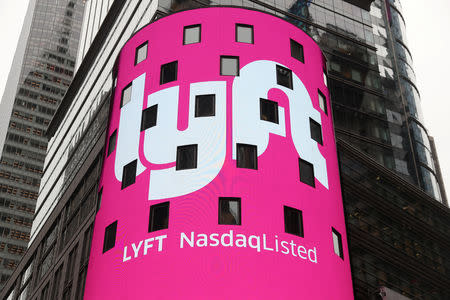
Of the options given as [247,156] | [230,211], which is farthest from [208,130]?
[230,211]

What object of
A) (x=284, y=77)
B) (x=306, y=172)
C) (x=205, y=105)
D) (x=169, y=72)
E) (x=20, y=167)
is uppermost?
(x=20, y=167)

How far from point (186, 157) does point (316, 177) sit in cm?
789

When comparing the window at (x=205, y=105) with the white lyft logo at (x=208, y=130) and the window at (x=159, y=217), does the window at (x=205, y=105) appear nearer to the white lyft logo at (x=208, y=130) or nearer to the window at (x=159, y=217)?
the white lyft logo at (x=208, y=130)

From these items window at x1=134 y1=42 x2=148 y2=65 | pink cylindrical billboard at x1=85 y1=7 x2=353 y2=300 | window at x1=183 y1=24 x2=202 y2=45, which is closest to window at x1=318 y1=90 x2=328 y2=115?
pink cylindrical billboard at x1=85 y1=7 x2=353 y2=300

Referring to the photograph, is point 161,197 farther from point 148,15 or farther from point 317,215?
point 148,15

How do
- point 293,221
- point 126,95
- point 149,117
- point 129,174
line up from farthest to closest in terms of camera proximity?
point 126,95 < point 149,117 < point 129,174 < point 293,221

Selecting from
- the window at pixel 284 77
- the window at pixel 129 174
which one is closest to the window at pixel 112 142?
the window at pixel 129 174

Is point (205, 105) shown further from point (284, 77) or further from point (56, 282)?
point (56, 282)

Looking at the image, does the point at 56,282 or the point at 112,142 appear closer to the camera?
the point at 112,142

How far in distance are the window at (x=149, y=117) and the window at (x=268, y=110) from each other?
6.51 meters

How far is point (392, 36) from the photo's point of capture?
79.8 metres

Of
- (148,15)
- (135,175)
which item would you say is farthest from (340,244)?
(148,15)

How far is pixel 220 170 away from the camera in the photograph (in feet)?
120

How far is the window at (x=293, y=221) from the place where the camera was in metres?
35.6
